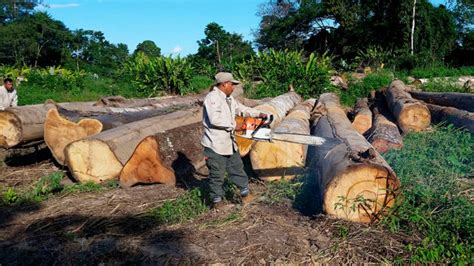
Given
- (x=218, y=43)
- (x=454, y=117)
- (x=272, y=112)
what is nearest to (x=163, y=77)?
(x=272, y=112)

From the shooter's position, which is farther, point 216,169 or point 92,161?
point 92,161

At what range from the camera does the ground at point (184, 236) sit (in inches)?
138

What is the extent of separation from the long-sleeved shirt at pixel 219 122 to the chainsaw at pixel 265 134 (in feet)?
0.46

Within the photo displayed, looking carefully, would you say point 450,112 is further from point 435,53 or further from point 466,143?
point 435,53

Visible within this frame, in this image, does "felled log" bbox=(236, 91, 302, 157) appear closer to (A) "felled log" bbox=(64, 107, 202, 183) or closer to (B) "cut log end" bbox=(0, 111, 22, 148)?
(A) "felled log" bbox=(64, 107, 202, 183)

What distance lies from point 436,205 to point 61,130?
5313mm

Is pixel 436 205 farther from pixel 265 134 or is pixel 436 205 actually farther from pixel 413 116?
pixel 413 116

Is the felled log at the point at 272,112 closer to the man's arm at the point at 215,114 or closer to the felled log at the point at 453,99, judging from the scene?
the man's arm at the point at 215,114

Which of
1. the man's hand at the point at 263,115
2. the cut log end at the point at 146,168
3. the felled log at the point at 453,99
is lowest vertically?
the cut log end at the point at 146,168

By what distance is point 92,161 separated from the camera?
5773 millimetres

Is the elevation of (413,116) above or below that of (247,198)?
above

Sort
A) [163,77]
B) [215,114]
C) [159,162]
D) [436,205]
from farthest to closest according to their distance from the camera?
[163,77]
[159,162]
[215,114]
[436,205]

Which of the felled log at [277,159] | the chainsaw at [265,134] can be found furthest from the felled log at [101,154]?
the chainsaw at [265,134]

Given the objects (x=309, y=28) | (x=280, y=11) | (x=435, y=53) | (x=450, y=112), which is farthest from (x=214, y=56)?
(x=450, y=112)
